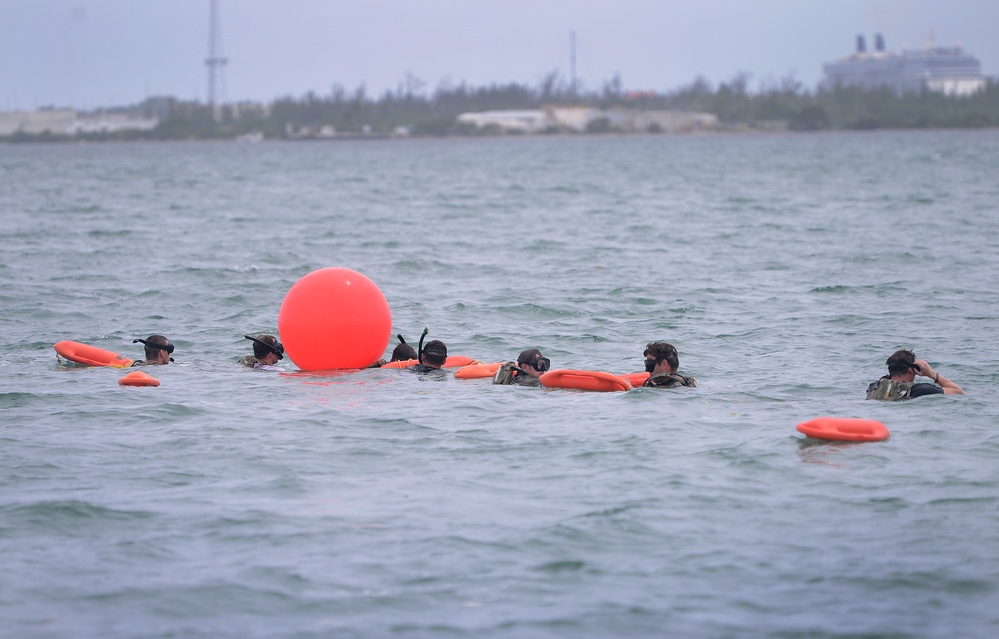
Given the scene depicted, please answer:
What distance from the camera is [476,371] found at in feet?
40.6

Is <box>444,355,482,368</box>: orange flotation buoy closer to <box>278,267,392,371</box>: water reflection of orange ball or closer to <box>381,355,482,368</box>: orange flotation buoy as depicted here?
<box>381,355,482,368</box>: orange flotation buoy

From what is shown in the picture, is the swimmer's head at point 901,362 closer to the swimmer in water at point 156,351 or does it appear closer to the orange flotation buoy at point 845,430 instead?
the orange flotation buoy at point 845,430

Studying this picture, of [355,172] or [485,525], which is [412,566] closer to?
[485,525]

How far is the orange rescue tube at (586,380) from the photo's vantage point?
38.1 ft

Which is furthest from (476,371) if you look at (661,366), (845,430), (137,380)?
(845,430)

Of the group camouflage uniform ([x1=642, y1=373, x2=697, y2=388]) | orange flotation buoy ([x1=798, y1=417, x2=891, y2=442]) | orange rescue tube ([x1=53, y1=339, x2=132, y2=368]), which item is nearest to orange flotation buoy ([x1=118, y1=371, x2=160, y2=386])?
orange rescue tube ([x1=53, y1=339, x2=132, y2=368])

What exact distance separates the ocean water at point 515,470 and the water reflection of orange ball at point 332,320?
0.29m

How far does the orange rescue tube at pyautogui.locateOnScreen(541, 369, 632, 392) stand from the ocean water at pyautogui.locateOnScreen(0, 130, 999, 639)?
0.63 feet

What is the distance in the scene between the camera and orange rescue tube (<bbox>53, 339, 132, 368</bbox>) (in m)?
13.3

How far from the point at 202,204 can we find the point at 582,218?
15.9m

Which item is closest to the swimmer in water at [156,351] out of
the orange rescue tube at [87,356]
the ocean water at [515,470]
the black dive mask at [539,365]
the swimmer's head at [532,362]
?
the orange rescue tube at [87,356]

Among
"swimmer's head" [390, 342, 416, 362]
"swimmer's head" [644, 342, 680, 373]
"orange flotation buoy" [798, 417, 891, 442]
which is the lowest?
"orange flotation buoy" [798, 417, 891, 442]

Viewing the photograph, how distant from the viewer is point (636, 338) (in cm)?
1603

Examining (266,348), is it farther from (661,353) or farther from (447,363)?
(661,353)
